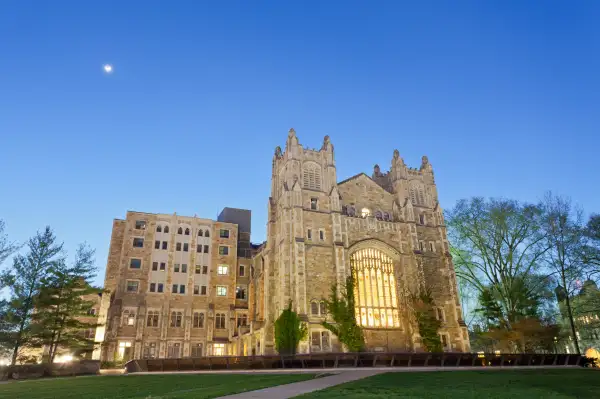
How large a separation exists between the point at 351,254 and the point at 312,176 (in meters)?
9.66

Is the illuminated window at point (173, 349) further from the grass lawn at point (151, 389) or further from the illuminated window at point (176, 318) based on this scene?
the grass lawn at point (151, 389)

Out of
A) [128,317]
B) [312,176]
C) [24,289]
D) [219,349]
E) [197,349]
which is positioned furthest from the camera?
[219,349]

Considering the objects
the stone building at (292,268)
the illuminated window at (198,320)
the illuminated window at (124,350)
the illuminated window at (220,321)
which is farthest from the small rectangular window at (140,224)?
the illuminated window at (220,321)

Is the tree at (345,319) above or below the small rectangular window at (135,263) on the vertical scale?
below

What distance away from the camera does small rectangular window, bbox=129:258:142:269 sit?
1911 inches

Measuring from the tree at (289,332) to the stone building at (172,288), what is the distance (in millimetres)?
11260

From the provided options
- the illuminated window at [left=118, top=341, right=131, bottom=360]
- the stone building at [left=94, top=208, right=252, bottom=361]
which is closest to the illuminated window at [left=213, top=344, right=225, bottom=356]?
the stone building at [left=94, top=208, right=252, bottom=361]

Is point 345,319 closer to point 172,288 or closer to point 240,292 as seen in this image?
point 240,292

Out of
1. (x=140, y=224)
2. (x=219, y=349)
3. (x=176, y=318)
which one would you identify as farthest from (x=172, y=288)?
(x=219, y=349)

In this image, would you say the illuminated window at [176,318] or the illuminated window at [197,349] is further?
the illuminated window at [176,318]

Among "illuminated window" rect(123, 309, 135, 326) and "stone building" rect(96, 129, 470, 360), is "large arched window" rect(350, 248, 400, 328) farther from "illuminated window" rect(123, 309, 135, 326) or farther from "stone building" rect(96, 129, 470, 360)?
"illuminated window" rect(123, 309, 135, 326)

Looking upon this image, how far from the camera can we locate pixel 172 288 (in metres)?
49.4

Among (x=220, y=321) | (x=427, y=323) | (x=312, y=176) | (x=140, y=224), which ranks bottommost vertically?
(x=427, y=323)

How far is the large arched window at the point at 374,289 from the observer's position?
3972cm
